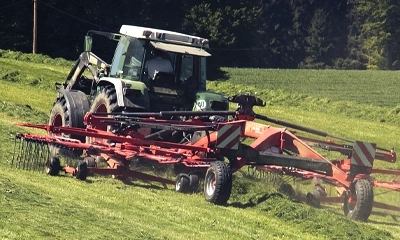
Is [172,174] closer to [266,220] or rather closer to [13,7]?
[266,220]

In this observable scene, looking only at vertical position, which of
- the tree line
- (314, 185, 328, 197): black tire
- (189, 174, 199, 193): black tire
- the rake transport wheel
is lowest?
(314, 185, 328, 197): black tire

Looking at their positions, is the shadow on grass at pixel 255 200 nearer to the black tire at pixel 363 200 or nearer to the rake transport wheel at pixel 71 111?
the black tire at pixel 363 200

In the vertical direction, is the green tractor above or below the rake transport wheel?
above

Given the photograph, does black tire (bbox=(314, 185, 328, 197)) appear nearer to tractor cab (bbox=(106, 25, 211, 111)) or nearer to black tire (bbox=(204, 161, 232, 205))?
black tire (bbox=(204, 161, 232, 205))

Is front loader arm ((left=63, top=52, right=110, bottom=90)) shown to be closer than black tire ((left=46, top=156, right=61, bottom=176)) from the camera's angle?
No

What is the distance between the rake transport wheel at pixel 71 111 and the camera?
14172 mm

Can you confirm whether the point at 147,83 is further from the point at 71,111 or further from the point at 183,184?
the point at 183,184

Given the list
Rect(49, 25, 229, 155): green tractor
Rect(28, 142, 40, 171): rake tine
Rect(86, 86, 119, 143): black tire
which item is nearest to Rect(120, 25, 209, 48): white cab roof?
Rect(49, 25, 229, 155): green tractor

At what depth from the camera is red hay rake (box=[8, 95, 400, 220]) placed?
39.1 feet

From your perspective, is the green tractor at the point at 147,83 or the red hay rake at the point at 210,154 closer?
the red hay rake at the point at 210,154

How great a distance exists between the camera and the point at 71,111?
14.3m

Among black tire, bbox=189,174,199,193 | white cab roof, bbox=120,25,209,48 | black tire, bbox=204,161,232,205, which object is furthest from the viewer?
white cab roof, bbox=120,25,209,48

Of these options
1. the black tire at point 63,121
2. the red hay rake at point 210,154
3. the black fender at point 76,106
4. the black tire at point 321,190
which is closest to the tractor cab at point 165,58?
the black fender at point 76,106

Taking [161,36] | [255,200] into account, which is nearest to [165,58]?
[161,36]
